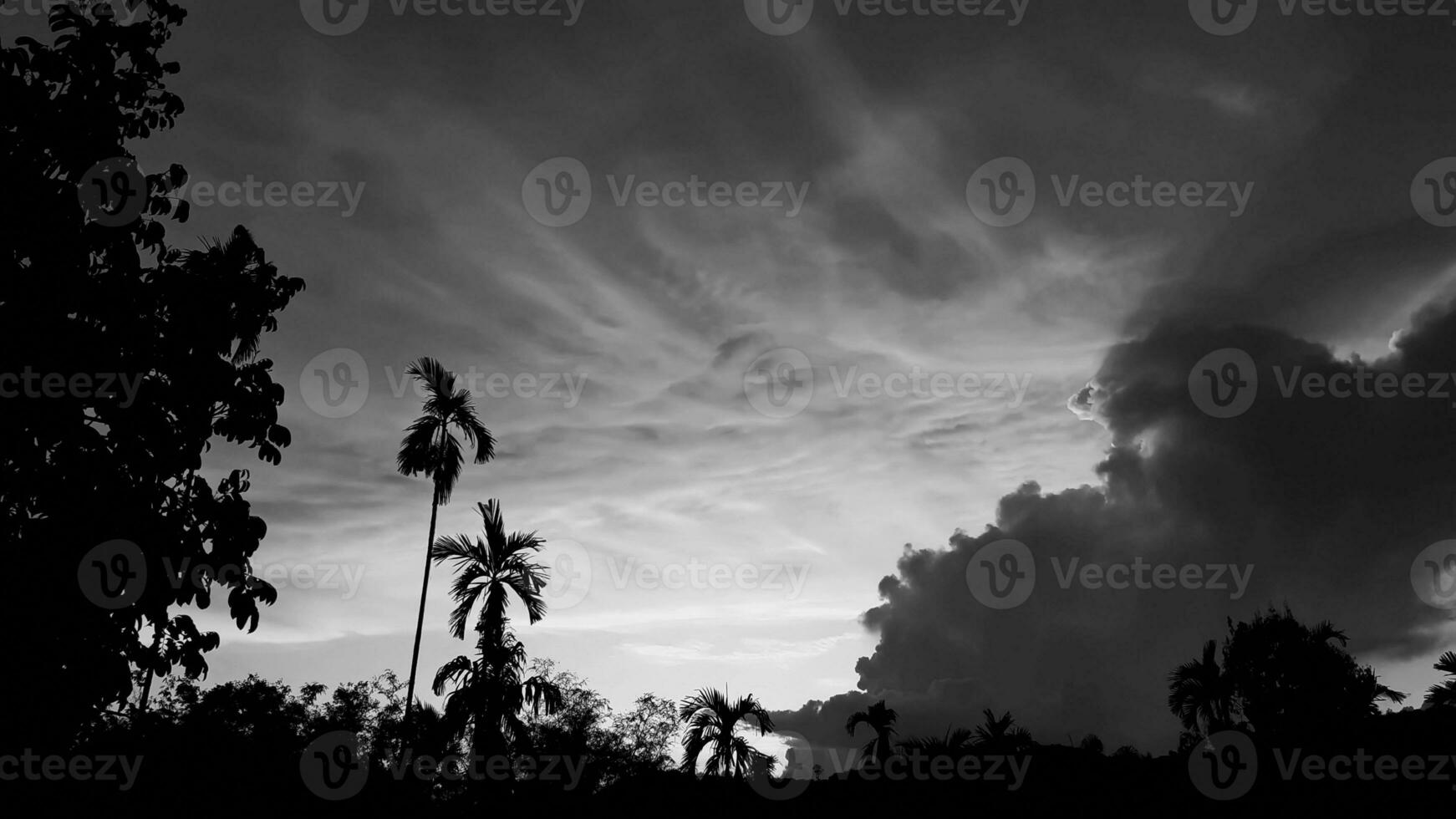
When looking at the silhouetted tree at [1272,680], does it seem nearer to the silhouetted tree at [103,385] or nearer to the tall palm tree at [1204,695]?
the tall palm tree at [1204,695]

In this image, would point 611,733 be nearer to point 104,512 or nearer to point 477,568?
point 477,568

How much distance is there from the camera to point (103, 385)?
27.8ft

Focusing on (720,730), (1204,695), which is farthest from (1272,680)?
(720,730)

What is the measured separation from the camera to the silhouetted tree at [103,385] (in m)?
8.02

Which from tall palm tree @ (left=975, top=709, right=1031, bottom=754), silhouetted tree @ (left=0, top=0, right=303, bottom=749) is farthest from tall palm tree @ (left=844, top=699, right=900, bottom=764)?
silhouetted tree @ (left=0, top=0, right=303, bottom=749)

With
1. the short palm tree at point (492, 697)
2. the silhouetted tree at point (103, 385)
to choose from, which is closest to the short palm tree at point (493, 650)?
the short palm tree at point (492, 697)

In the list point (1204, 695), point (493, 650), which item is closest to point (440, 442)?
point (493, 650)

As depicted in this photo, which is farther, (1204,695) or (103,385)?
(1204,695)

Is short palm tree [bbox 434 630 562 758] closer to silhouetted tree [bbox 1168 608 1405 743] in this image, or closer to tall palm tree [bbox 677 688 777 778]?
tall palm tree [bbox 677 688 777 778]

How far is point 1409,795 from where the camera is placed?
15344 millimetres

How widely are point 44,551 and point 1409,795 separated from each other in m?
21.7

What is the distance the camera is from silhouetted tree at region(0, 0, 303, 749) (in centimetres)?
802

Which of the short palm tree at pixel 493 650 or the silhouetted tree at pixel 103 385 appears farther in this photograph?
the short palm tree at pixel 493 650

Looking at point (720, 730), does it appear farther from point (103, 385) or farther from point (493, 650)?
point (103, 385)
